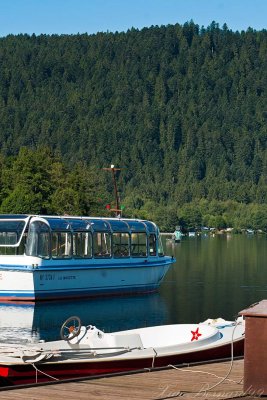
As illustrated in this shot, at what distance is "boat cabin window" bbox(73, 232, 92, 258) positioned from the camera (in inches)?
1881

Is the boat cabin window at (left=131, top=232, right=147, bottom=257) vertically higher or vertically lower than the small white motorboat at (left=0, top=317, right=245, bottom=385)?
higher

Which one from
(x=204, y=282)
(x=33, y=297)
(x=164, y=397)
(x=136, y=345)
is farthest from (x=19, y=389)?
(x=204, y=282)

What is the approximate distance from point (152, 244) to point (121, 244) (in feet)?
8.41

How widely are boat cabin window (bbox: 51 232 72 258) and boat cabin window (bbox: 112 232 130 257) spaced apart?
320cm

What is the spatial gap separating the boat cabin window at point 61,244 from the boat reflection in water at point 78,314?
7.60 ft

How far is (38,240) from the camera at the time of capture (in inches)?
1805

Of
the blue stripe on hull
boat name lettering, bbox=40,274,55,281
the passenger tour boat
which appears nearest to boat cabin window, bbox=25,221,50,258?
the passenger tour boat

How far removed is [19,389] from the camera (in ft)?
54.5

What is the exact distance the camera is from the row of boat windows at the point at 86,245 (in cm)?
4584

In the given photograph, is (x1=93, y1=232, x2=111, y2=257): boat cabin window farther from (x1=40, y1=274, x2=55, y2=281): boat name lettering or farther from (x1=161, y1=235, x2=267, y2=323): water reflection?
(x1=161, y1=235, x2=267, y2=323): water reflection

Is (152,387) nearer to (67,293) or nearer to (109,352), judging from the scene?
(109,352)

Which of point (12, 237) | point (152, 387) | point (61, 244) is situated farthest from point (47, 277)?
point (152, 387)

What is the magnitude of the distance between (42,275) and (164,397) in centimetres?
2942

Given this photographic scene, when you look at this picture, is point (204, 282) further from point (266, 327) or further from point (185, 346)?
point (266, 327)
